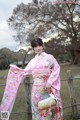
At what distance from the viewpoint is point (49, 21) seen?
30688mm

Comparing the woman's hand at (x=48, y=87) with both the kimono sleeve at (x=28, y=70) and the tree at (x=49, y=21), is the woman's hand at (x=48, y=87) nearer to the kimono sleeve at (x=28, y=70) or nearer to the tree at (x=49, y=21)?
the kimono sleeve at (x=28, y=70)

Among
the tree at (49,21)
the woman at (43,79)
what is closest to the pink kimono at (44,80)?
the woman at (43,79)

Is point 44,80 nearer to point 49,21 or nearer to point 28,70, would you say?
point 28,70

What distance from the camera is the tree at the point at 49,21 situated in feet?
96.9

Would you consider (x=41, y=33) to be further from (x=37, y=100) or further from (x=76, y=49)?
(x=37, y=100)

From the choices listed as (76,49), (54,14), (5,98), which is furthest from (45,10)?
(5,98)

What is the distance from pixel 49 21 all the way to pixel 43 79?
27091 millimetres

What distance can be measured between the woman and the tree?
25.4m

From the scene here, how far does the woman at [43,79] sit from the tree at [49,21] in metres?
25.4

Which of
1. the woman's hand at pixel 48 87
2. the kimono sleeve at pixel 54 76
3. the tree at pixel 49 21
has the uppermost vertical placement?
the tree at pixel 49 21

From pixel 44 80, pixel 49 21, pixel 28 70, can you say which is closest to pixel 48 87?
pixel 44 80

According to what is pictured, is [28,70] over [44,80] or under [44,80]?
over

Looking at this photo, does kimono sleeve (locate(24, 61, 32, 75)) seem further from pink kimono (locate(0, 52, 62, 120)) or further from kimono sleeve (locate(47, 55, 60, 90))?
kimono sleeve (locate(47, 55, 60, 90))

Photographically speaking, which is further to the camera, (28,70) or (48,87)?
(28,70)
